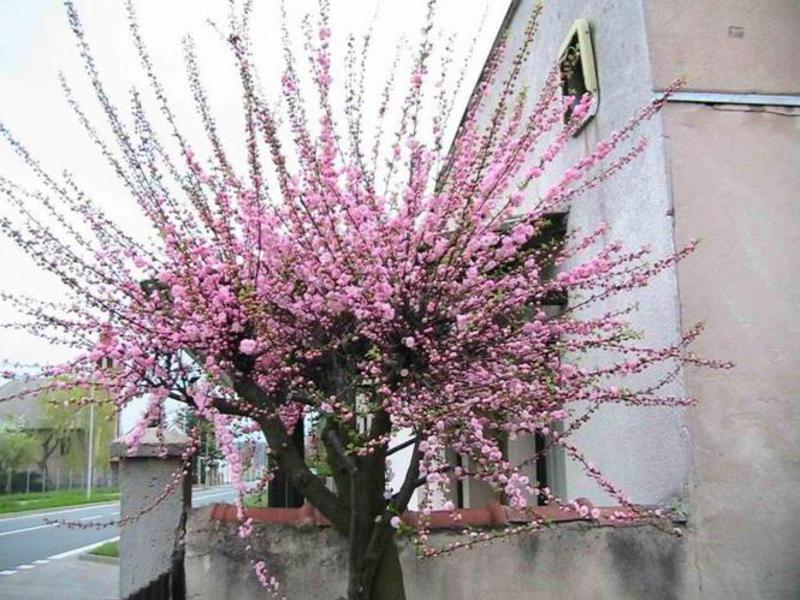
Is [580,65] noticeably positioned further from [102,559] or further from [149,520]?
[102,559]

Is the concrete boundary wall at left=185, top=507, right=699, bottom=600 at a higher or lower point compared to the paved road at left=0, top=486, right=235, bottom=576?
higher

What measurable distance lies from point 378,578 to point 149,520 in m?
1.67

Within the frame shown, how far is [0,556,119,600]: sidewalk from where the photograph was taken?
13633 mm

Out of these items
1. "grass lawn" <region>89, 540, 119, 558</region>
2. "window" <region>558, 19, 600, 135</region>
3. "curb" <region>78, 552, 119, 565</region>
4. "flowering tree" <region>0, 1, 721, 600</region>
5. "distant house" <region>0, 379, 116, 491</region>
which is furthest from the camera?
"distant house" <region>0, 379, 116, 491</region>

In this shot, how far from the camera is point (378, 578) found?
11.9ft

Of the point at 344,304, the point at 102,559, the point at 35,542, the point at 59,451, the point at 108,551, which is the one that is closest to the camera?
the point at 344,304

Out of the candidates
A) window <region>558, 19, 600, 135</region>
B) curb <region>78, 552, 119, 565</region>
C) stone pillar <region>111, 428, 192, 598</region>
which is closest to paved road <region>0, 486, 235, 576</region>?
curb <region>78, 552, 119, 565</region>

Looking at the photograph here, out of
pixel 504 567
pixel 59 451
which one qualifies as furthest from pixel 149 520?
pixel 59 451

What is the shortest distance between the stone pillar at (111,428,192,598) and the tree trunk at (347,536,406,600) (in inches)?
57.2

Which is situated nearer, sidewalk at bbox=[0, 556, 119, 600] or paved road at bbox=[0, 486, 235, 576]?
sidewalk at bbox=[0, 556, 119, 600]

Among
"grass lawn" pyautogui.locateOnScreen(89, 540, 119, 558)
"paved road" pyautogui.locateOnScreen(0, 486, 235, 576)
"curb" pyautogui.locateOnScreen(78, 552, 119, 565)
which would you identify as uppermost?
"grass lawn" pyautogui.locateOnScreen(89, 540, 119, 558)

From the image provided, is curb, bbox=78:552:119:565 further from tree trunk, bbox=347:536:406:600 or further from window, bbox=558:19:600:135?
tree trunk, bbox=347:536:406:600

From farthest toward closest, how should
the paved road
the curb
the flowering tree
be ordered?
the paved road, the curb, the flowering tree

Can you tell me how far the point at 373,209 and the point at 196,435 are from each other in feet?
4.51
